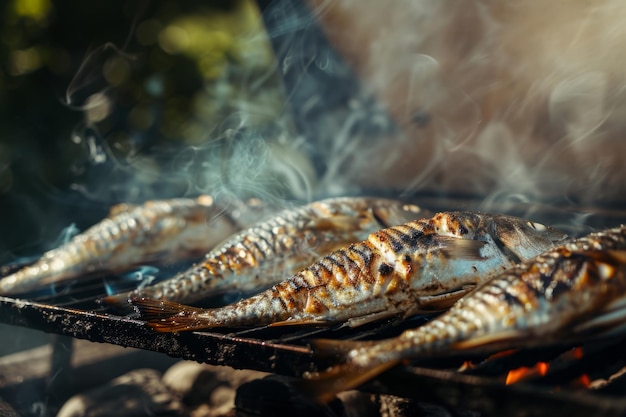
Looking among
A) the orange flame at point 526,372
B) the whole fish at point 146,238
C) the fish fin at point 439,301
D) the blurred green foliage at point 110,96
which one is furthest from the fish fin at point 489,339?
the blurred green foliage at point 110,96

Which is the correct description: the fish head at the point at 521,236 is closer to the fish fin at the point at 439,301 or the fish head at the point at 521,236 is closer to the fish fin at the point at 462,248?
the fish fin at the point at 462,248

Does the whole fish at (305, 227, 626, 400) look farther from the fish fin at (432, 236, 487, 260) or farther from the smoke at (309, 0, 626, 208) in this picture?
the smoke at (309, 0, 626, 208)

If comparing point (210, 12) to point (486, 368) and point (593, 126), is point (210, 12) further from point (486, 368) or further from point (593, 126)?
point (486, 368)

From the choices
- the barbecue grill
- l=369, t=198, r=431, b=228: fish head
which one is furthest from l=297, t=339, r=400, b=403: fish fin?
l=369, t=198, r=431, b=228: fish head

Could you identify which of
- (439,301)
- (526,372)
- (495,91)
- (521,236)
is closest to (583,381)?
(526,372)

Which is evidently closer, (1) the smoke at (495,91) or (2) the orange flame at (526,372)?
(2) the orange flame at (526,372)

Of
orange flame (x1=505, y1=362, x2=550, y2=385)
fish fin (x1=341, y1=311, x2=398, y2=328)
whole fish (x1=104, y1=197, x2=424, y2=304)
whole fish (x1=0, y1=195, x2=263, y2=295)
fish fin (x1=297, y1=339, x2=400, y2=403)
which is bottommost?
orange flame (x1=505, y1=362, x2=550, y2=385)

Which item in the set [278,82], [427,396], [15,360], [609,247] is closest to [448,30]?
[278,82]
